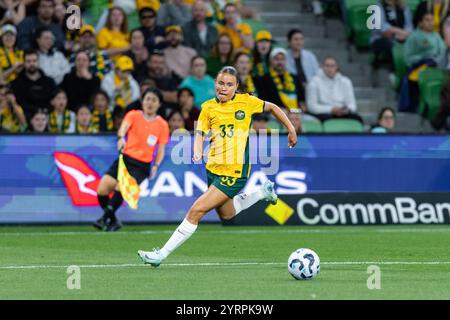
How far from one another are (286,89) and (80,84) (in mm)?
3569

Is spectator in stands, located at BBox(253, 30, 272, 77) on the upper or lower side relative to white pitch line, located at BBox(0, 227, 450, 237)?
upper

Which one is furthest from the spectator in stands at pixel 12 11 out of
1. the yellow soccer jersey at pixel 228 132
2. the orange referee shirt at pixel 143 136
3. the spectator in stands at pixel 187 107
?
the yellow soccer jersey at pixel 228 132

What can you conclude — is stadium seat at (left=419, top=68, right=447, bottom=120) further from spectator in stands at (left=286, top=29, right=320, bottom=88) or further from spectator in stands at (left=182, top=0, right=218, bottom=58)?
spectator in stands at (left=182, top=0, right=218, bottom=58)

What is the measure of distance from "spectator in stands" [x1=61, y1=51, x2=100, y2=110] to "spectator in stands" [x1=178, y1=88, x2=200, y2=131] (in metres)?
1.45

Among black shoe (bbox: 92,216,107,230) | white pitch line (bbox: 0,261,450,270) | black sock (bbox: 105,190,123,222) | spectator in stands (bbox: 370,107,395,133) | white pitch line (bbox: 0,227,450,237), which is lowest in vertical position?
white pitch line (bbox: 0,227,450,237)

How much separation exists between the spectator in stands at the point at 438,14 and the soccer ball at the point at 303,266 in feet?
42.3

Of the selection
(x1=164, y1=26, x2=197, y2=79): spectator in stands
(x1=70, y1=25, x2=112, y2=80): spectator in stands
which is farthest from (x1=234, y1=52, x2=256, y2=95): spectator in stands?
(x1=70, y1=25, x2=112, y2=80): spectator in stands

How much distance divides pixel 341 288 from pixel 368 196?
332 inches

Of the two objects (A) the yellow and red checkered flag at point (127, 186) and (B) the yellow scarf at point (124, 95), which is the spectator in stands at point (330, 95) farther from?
(A) the yellow and red checkered flag at point (127, 186)

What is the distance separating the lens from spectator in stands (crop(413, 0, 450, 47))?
24234 millimetres

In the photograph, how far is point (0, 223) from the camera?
19328mm

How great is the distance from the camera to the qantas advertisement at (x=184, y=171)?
1936 centimetres
